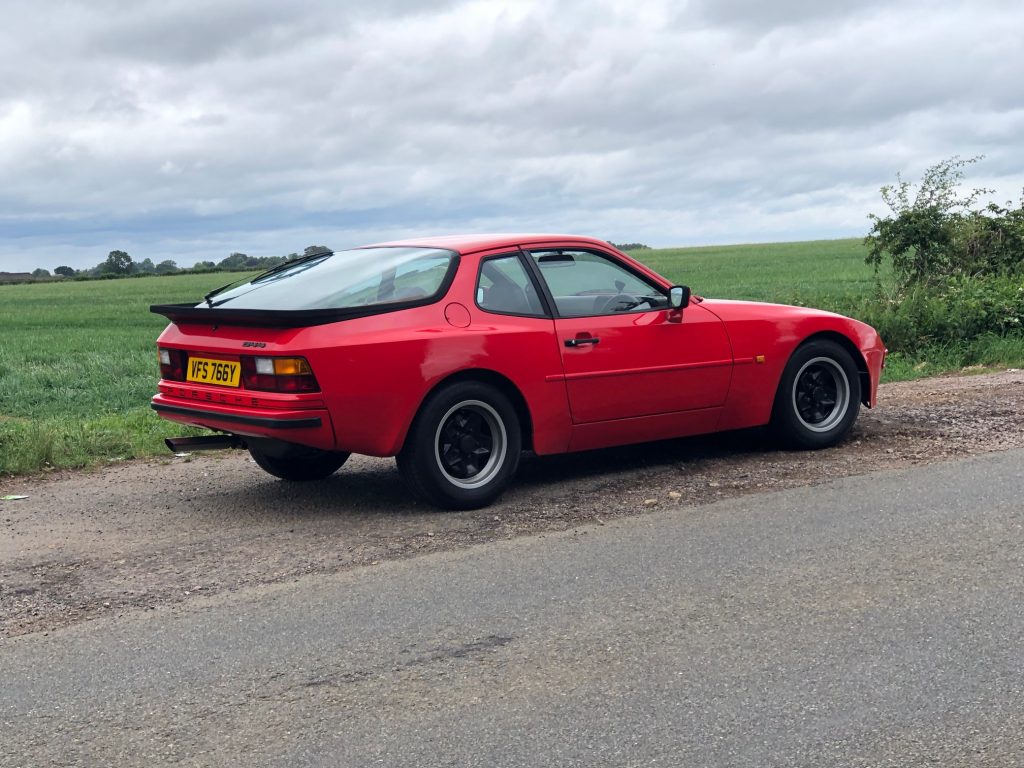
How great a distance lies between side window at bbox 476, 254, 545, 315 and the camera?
21.2 ft

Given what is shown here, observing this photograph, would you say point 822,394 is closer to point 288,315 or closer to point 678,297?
point 678,297

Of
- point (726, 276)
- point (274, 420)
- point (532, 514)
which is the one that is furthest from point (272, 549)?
point (726, 276)

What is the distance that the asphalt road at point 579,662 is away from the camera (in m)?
3.31

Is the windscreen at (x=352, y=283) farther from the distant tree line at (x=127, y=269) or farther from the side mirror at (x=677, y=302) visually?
the distant tree line at (x=127, y=269)

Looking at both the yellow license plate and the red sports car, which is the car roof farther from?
the yellow license plate

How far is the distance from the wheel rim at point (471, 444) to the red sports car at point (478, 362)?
0.03 feet

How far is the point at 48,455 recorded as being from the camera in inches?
318

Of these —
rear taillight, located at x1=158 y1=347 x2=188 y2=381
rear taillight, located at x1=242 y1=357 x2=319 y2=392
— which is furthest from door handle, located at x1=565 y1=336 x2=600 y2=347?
rear taillight, located at x1=158 y1=347 x2=188 y2=381

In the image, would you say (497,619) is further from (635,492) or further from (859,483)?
(859,483)

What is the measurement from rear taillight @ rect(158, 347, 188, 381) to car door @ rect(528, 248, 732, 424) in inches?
79.5

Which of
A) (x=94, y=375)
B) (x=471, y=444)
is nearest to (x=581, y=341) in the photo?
(x=471, y=444)

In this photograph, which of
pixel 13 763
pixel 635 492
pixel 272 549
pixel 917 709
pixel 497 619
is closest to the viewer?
pixel 13 763

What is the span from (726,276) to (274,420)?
4734 centimetres

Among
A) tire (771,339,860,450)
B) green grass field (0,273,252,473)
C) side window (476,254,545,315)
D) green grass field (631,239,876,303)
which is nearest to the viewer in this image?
side window (476,254,545,315)
